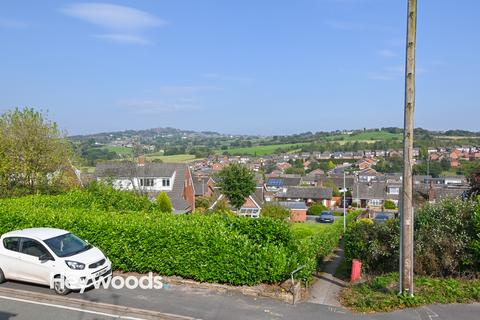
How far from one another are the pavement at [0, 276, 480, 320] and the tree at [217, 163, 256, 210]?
4443 cm

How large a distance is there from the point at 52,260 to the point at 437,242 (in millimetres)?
10147

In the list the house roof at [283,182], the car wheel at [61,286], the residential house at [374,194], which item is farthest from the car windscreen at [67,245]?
the house roof at [283,182]

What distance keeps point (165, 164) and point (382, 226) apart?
4336cm

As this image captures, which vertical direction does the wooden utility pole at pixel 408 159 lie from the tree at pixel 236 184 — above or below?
above

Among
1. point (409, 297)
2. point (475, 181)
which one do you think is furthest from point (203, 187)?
point (409, 297)

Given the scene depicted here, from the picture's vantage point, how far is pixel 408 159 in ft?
33.4

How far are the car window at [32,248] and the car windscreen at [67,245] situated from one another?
18 cm

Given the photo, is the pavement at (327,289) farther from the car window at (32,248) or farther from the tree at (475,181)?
the tree at (475,181)

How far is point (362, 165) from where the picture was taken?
14688cm

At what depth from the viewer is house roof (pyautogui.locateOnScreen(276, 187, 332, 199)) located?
85250mm

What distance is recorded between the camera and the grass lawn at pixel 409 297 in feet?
33.1

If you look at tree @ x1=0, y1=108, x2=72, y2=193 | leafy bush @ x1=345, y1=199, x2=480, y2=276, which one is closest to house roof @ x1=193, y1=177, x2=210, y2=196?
tree @ x1=0, y1=108, x2=72, y2=193

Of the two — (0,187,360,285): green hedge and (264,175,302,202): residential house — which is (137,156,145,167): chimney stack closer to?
(0,187,360,285): green hedge

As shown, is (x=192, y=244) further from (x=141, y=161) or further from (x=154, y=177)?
(x=141, y=161)
